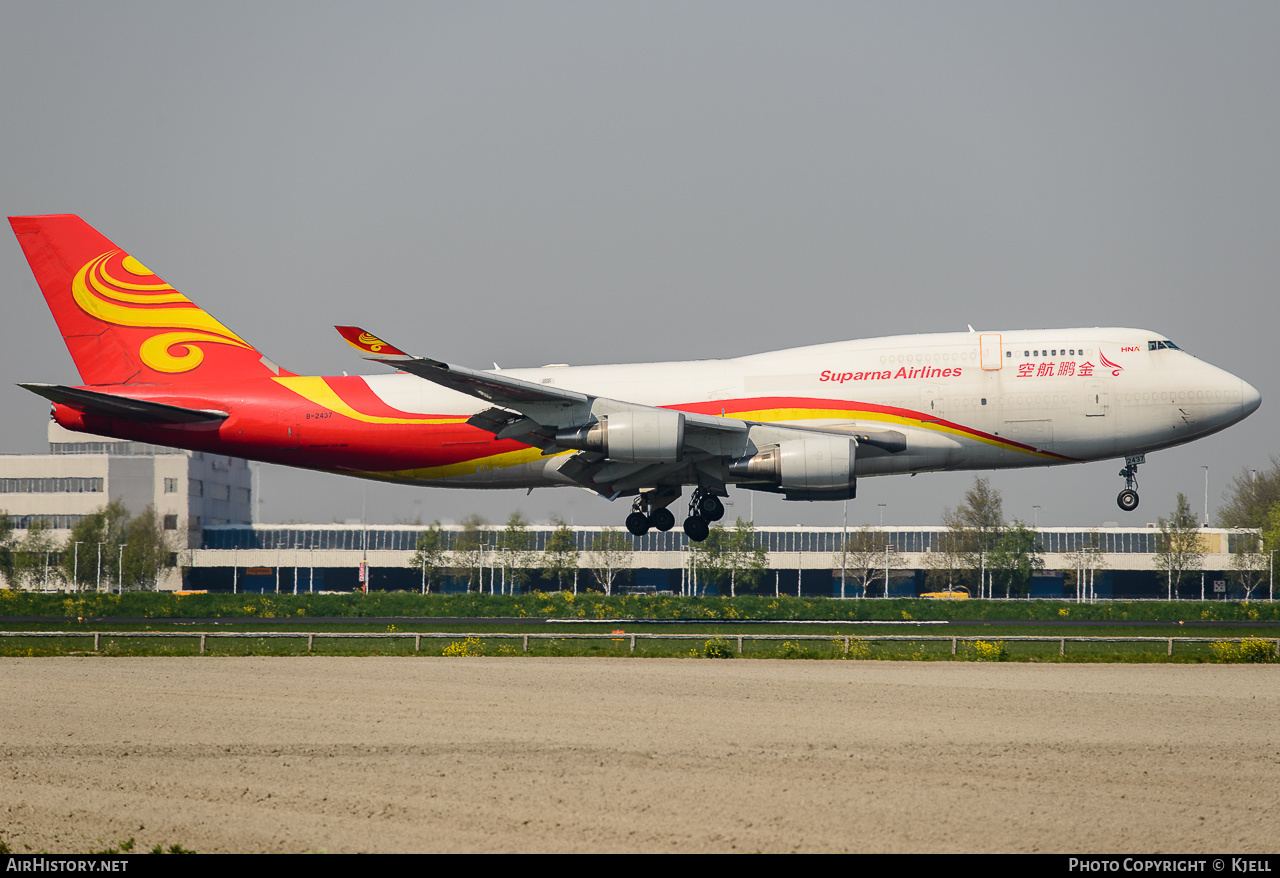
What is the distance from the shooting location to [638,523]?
40.0 meters

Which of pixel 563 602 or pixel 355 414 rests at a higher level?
pixel 355 414

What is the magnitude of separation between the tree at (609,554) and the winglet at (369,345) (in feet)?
205

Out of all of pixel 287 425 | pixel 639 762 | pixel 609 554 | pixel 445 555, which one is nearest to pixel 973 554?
pixel 609 554

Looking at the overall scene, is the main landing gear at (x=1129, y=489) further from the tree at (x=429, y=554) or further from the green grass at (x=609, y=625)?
the tree at (x=429, y=554)

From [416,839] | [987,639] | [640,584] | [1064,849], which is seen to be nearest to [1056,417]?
[987,639]

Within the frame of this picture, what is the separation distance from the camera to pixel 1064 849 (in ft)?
44.8

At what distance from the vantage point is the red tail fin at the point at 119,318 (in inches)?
1564

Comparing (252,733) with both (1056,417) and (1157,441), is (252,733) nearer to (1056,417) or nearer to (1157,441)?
(1056,417)

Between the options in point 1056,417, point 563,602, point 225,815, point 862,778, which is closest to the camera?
point 225,815

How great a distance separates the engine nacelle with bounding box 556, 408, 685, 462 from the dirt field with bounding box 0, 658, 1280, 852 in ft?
27.0

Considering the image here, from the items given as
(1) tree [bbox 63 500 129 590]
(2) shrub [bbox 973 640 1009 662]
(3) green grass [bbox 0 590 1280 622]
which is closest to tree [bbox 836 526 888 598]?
(3) green grass [bbox 0 590 1280 622]

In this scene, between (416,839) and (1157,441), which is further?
(1157,441)
